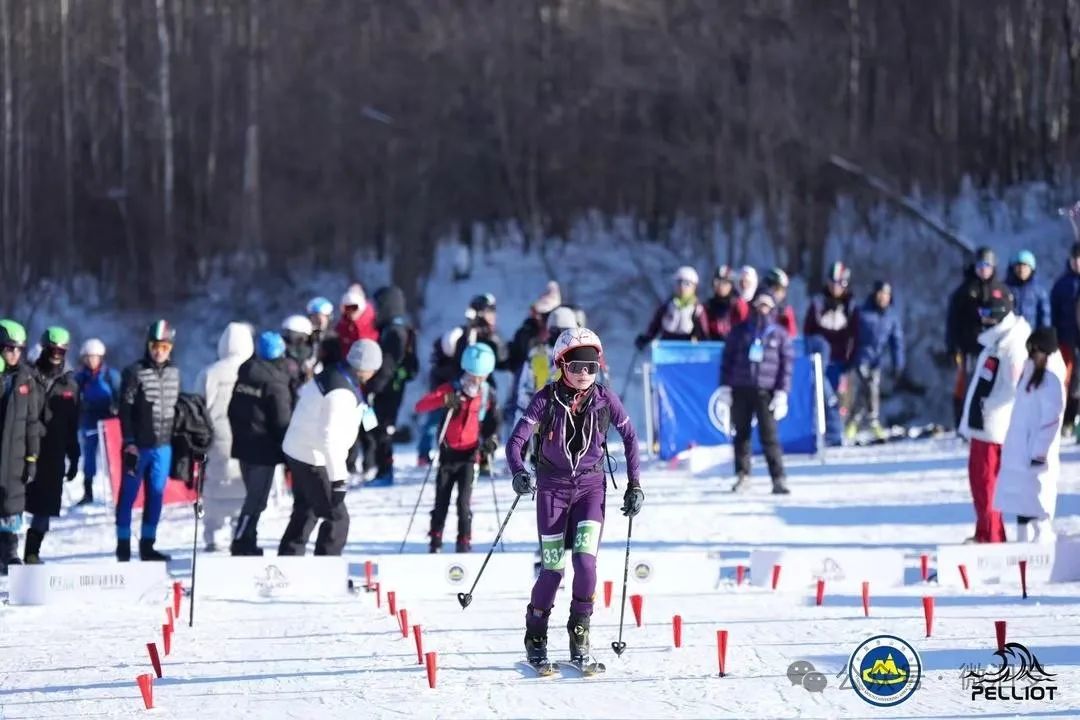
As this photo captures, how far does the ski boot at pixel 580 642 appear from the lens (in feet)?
26.3

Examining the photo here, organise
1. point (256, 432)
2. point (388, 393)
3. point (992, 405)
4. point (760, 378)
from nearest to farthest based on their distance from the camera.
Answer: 1. point (992, 405)
2. point (256, 432)
3. point (760, 378)
4. point (388, 393)

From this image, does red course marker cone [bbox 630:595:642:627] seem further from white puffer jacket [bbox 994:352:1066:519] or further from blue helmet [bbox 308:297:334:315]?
blue helmet [bbox 308:297:334:315]

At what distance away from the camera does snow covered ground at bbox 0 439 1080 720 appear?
7355mm

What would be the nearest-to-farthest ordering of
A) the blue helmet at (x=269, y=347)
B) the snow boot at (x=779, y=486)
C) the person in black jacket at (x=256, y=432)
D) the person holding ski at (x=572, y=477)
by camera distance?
the person holding ski at (x=572, y=477), the person in black jacket at (x=256, y=432), the blue helmet at (x=269, y=347), the snow boot at (x=779, y=486)

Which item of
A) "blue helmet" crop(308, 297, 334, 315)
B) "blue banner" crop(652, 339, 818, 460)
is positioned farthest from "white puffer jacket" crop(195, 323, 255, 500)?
"blue banner" crop(652, 339, 818, 460)

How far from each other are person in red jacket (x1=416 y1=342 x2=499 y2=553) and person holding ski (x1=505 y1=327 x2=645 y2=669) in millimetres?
3656

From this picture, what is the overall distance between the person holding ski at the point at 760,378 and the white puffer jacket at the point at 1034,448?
3348 mm

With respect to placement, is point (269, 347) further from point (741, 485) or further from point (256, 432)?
point (741, 485)

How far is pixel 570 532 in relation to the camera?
331 inches

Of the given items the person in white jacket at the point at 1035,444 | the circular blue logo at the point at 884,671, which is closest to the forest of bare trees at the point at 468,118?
the person in white jacket at the point at 1035,444

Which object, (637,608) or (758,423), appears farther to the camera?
(758,423)

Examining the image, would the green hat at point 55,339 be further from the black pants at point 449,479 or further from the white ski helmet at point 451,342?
the white ski helmet at point 451,342

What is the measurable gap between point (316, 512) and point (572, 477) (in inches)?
142

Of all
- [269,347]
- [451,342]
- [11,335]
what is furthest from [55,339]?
[451,342]
